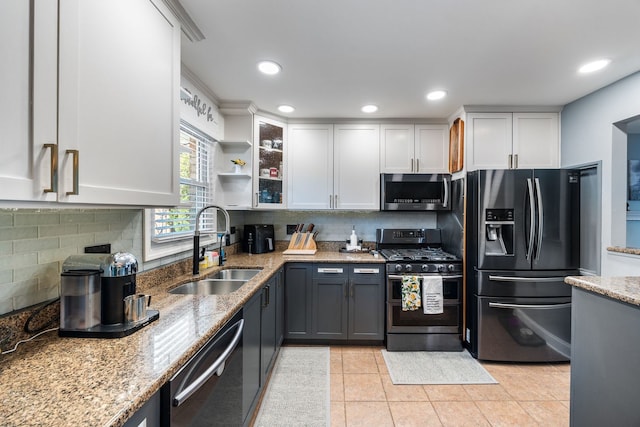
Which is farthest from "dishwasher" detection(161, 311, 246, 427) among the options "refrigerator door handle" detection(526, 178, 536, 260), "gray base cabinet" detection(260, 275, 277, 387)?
"refrigerator door handle" detection(526, 178, 536, 260)

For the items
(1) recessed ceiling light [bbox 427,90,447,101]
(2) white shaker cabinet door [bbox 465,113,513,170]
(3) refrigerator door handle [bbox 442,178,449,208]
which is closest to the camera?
(1) recessed ceiling light [bbox 427,90,447,101]

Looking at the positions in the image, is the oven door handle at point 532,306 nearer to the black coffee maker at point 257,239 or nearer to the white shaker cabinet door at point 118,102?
the black coffee maker at point 257,239

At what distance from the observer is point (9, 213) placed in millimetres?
1008

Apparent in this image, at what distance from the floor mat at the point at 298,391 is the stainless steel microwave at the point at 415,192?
5.52 feet

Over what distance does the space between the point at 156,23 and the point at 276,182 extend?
1.92 meters

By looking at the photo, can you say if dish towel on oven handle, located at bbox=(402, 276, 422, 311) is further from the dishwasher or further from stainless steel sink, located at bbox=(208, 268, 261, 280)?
the dishwasher

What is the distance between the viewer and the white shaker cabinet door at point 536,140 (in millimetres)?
2812

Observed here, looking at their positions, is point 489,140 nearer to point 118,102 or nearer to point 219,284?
point 219,284

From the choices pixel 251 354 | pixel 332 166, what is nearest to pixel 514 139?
pixel 332 166

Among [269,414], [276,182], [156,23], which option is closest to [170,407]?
[269,414]

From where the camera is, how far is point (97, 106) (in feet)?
3.05

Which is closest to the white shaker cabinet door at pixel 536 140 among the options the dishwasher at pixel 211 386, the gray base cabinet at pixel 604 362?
the gray base cabinet at pixel 604 362

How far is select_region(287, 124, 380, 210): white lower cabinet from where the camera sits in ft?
10.4

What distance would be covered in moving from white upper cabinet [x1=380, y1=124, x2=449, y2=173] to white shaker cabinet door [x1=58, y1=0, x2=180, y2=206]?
89.7 inches
